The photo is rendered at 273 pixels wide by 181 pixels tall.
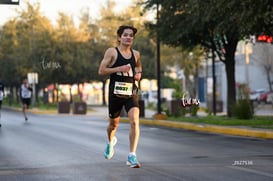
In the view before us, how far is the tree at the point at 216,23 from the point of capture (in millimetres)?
16594

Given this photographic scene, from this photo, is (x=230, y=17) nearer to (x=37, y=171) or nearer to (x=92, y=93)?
(x=37, y=171)

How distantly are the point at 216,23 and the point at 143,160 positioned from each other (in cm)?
1340

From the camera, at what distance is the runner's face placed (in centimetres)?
798

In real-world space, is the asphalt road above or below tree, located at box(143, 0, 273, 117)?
below

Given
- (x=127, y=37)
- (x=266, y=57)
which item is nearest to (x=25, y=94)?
(x=127, y=37)

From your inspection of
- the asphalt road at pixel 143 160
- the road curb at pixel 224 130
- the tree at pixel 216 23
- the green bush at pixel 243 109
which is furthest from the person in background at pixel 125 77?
the green bush at pixel 243 109

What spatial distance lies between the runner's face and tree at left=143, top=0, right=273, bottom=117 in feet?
29.1

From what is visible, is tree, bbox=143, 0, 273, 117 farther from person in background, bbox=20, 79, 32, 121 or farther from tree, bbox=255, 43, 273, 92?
tree, bbox=255, 43, 273, 92

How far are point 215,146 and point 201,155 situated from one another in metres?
1.79

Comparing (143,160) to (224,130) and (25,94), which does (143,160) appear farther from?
(25,94)

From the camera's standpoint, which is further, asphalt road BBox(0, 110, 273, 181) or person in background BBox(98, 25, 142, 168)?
person in background BBox(98, 25, 142, 168)

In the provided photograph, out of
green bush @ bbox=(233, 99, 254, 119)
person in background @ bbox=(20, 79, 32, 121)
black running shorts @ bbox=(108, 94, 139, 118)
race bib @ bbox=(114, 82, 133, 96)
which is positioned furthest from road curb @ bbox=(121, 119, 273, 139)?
race bib @ bbox=(114, 82, 133, 96)

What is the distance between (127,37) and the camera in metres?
8.02

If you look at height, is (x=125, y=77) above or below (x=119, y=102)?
above
